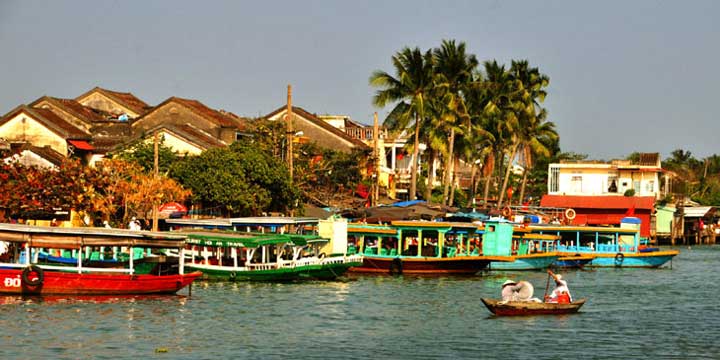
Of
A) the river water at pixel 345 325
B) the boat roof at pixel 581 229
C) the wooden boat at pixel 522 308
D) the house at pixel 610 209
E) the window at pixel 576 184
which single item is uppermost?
the window at pixel 576 184

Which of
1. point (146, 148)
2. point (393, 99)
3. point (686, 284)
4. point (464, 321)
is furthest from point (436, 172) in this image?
point (464, 321)

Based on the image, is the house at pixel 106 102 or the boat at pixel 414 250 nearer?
the boat at pixel 414 250

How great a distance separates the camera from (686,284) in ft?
146

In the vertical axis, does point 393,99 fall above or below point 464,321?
above

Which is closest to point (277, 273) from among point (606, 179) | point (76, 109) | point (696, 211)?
point (76, 109)

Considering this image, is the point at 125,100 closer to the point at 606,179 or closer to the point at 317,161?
the point at 317,161

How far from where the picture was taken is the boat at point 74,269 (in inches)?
1207

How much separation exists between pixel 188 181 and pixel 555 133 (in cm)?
3364

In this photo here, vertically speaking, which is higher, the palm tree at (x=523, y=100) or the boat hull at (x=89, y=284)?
the palm tree at (x=523, y=100)

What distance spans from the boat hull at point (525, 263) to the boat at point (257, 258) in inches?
349

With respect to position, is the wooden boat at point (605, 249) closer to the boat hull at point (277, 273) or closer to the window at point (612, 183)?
the boat hull at point (277, 273)

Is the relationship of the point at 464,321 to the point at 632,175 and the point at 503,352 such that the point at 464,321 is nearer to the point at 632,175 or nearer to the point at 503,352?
the point at 503,352

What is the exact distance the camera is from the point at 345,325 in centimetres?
2866

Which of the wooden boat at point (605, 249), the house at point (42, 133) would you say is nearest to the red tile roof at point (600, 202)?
the wooden boat at point (605, 249)
